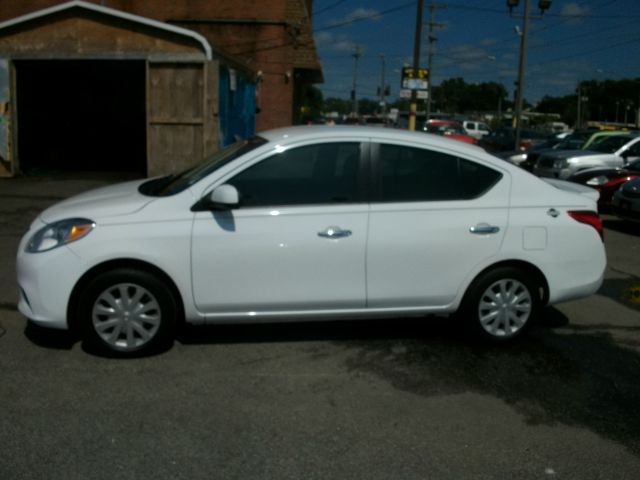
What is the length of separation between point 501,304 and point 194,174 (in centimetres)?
256

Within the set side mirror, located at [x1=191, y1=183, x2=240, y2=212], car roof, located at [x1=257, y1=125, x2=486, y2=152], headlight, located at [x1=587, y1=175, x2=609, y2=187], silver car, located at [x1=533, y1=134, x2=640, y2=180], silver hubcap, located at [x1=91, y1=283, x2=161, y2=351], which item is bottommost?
silver hubcap, located at [x1=91, y1=283, x2=161, y2=351]

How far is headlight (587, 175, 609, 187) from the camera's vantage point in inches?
594

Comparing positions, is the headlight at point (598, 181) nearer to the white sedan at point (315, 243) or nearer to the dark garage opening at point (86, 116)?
the white sedan at point (315, 243)

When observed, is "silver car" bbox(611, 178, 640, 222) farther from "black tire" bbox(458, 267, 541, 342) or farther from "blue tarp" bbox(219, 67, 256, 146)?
"blue tarp" bbox(219, 67, 256, 146)

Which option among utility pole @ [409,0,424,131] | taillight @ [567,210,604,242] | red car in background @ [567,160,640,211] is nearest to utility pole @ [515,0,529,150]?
utility pole @ [409,0,424,131]

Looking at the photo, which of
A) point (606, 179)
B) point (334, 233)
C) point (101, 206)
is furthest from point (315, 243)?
point (606, 179)

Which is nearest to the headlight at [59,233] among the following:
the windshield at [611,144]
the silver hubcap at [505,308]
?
the silver hubcap at [505,308]

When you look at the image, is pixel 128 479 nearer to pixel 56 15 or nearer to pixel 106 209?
pixel 106 209

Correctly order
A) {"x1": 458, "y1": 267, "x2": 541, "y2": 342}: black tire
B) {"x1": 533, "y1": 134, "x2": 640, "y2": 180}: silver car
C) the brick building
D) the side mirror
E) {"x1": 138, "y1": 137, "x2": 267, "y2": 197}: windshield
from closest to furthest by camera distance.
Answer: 1. the side mirror
2. {"x1": 138, "y1": 137, "x2": 267, "y2": 197}: windshield
3. {"x1": 458, "y1": 267, "x2": 541, "y2": 342}: black tire
4. {"x1": 533, "y1": 134, "x2": 640, "y2": 180}: silver car
5. the brick building

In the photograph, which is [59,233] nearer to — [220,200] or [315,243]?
[220,200]

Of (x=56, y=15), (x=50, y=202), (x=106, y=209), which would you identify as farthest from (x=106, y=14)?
(x=106, y=209)

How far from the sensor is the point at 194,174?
619 centimetres

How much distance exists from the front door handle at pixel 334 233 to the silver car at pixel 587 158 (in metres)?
12.8

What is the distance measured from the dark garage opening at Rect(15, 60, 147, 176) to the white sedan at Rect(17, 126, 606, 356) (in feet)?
52.8
